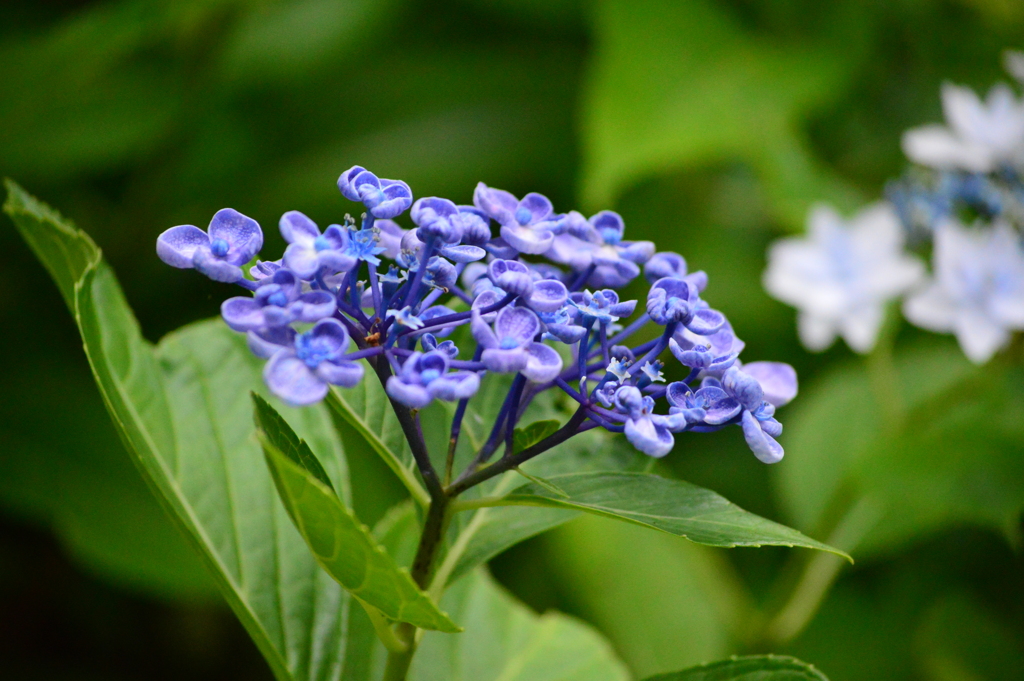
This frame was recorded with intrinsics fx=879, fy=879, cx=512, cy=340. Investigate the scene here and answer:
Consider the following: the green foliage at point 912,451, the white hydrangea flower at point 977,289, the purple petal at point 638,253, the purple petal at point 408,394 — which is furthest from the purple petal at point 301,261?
the white hydrangea flower at point 977,289

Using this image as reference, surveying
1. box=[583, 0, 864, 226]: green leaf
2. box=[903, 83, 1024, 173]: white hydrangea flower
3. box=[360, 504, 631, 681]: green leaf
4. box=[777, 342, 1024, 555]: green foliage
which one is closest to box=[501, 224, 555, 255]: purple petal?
box=[360, 504, 631, 681]: green leaf

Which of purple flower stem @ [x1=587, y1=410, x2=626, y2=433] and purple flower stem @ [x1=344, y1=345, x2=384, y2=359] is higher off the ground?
purple flower stem @ [x1=344, y1=345, x2=384, y2=359]

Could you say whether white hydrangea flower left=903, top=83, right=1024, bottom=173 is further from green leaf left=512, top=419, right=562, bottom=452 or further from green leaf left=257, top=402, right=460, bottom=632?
green leaf left=257, top=402, right=460, bottom=632

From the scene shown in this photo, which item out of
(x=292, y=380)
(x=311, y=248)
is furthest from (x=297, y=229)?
(x=292, y=380)

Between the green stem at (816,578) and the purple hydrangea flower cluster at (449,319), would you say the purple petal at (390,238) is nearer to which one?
the purple hydrangea flower cluster at (449,319)

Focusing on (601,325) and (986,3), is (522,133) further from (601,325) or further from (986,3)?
(601,325)

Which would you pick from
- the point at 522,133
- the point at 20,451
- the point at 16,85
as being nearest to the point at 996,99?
the point at 522,133
